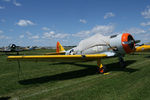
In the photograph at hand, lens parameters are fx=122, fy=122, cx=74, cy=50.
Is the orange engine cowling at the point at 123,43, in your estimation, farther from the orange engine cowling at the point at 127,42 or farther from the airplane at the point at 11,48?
the airplane at the point at 11,48

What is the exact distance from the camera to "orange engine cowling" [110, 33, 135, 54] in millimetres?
8070

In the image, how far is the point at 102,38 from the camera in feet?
30.2

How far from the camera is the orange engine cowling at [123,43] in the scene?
807 centimetres

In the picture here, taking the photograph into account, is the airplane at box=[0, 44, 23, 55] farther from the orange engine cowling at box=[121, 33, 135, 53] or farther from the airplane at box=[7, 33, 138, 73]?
the orange engine cowling at box=[121, 33, 135, 53]

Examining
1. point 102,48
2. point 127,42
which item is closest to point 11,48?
point 102,48

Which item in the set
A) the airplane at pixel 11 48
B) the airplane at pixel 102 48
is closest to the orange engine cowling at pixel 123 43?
the airplane at pixel 102 48

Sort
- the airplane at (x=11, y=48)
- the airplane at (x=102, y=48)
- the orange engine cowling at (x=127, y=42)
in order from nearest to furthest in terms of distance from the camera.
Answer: the airplane at (x=102, y=48), the orange engine cowling at (x=127, y=42), the airplane at (x=11, y=48)

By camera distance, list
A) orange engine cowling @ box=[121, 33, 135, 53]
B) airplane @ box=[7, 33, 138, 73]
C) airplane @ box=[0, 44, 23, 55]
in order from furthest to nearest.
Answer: airplane @ box=[0, 44, 23, 55] → orange engine cowling @ box=[121, 33, 135, 53] → airplane @ box=[7, 33, 138, 73]

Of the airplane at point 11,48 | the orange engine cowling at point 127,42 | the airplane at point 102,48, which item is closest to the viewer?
the airplane at point 102,48

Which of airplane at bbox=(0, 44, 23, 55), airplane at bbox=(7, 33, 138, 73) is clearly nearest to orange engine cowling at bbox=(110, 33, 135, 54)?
airplane at bbox=(7, 33, 138, 73)

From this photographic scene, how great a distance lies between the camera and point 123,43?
805 cm

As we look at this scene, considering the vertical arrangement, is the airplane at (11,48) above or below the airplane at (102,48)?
above

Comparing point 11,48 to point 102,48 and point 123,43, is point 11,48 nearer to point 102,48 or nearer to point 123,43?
point 102,48

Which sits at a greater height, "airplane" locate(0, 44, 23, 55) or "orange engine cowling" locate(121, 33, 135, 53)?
"airplane" locate(0, 44, 23, 55)
